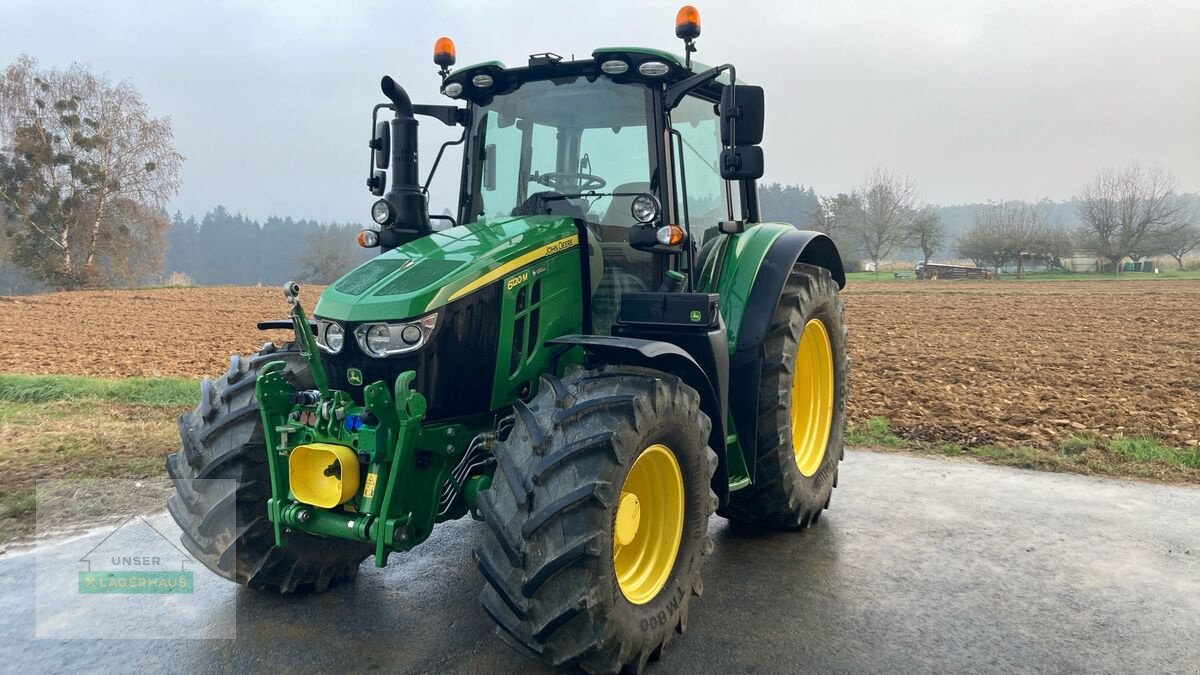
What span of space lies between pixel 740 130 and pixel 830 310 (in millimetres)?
1917

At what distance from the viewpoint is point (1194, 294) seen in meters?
27.8

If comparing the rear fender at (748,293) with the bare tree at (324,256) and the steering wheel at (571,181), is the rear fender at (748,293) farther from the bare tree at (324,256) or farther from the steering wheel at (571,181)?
the bare tree at (324,256)

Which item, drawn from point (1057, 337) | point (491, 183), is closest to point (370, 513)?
point (491, 183)

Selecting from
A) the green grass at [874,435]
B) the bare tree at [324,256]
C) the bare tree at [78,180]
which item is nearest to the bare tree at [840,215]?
the bare tree at [324,256]

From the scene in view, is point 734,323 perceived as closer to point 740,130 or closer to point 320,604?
point 740,130

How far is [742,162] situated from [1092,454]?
458 centimetres

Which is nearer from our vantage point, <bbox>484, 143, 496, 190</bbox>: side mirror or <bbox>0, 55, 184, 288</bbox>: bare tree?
<bbox>484, 143, 496, 190</bbox>: side mirror

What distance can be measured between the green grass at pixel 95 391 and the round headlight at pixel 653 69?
692cm

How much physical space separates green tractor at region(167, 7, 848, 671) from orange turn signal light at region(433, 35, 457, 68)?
0.4 inches

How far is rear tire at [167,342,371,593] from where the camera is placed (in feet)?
11.4

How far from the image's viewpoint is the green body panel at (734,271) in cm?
432

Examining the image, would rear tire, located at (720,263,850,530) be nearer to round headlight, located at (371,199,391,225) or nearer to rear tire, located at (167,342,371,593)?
round headlight, located at (371,199,391,225)

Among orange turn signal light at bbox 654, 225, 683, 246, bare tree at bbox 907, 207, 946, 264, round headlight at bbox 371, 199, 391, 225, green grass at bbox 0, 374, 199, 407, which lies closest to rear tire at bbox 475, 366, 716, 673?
orange turn signal light at bbox 654, 225, 683, 246

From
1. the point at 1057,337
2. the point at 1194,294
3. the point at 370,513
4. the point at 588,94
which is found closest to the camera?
the point at 370,513
